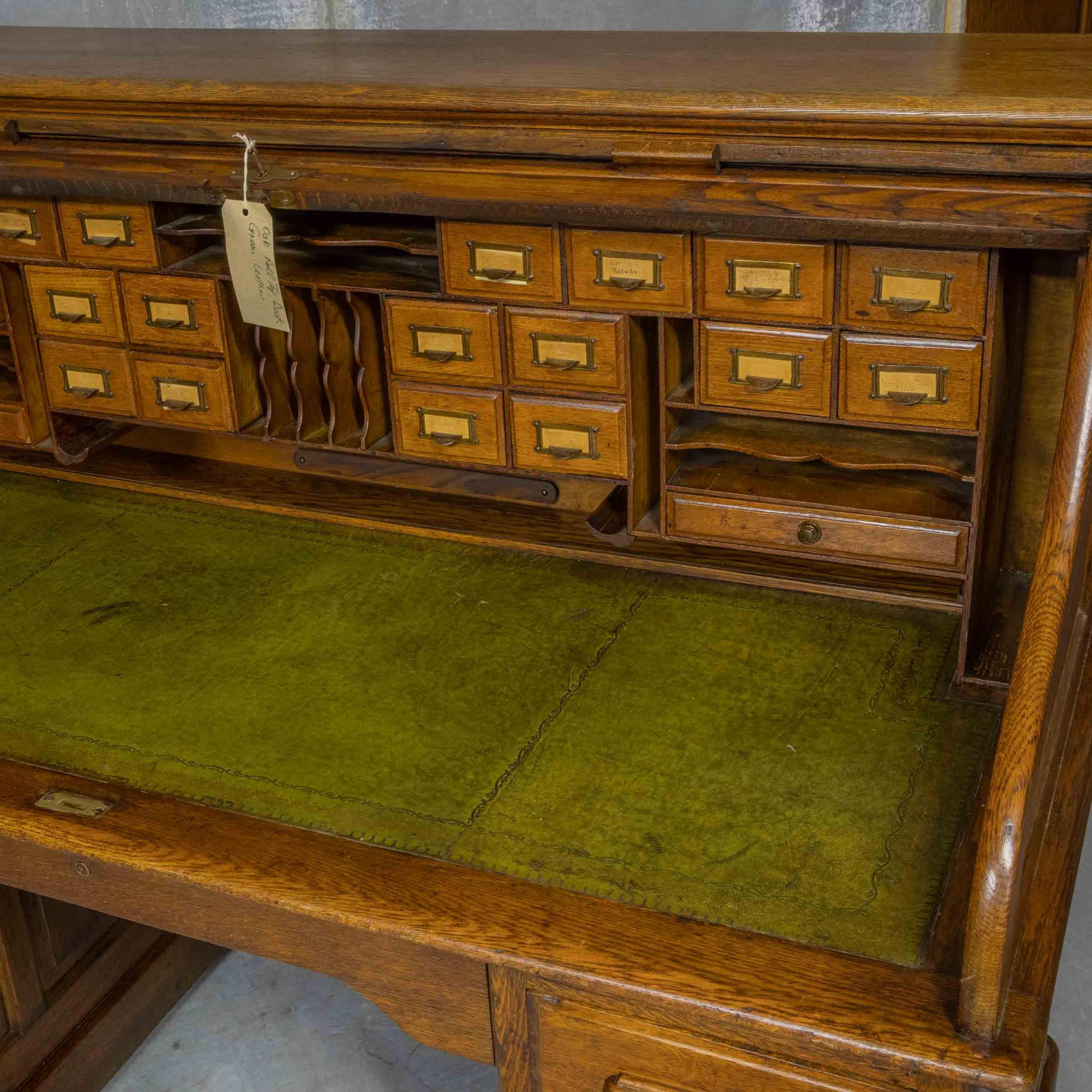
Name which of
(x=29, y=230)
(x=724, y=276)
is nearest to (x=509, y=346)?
(x=724, y=276)

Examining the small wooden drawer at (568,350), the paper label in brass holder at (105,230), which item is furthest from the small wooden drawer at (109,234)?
the small wooden drawer at (568,350)

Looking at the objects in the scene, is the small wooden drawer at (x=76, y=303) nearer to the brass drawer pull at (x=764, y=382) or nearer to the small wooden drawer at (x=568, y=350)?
the small wooden drawer at (x=568, y=350)

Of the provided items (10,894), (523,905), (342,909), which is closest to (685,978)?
(523,905)

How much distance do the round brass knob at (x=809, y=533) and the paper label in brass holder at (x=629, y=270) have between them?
0.37m

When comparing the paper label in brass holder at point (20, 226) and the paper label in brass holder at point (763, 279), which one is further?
the paper label in brass holder at point (20, 226)

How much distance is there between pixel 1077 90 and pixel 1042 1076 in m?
1.21

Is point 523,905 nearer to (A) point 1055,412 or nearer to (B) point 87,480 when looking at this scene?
(A) point 1055,412

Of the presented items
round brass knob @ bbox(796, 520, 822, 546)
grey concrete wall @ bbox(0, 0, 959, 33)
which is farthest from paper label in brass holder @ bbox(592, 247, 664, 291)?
grey concrete wall @ bbox(0, 0, 959, 33)

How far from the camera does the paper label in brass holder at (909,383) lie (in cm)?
164

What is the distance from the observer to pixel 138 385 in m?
2.09

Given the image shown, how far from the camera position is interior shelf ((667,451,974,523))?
1789mm

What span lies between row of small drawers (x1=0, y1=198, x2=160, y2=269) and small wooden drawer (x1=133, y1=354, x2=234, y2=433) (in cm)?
15

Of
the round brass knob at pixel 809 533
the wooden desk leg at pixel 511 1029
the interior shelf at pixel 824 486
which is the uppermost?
the interior shelf at pixel 824 486

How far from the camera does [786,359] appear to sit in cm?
170
